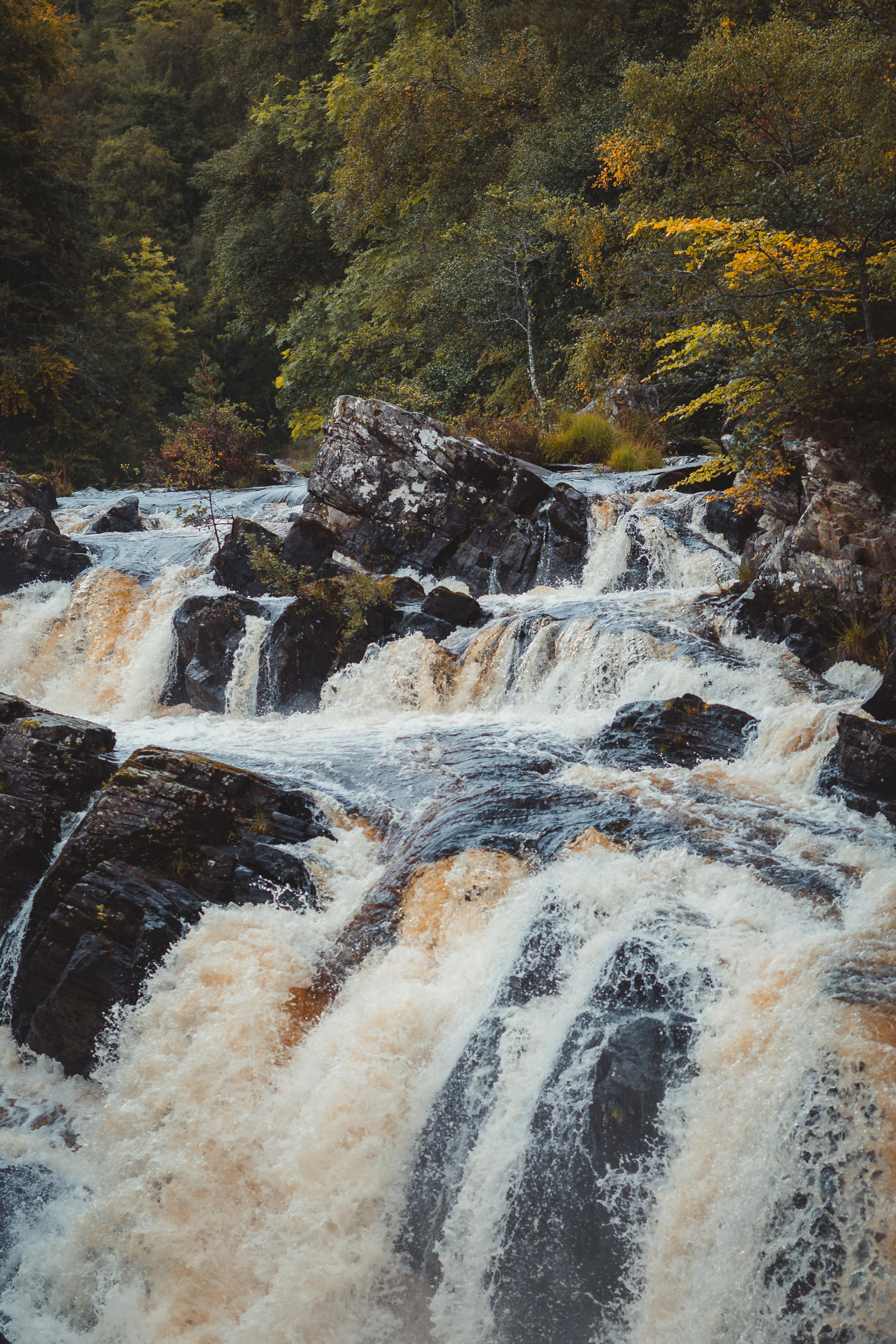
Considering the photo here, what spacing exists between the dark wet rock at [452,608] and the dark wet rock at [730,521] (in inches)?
122

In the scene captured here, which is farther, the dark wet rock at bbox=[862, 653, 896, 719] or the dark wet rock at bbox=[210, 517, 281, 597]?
the dark wet rock at bbox=[210, 517, 281, 597]

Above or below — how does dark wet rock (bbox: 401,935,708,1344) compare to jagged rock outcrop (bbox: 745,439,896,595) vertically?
below

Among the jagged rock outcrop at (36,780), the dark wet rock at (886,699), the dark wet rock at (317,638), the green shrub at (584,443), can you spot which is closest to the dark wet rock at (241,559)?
the dark wet rock at (317,638)

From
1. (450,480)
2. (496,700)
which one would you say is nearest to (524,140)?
(450,480)

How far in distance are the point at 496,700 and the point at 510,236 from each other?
39.7 ft

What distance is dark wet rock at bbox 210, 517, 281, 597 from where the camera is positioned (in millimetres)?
11406

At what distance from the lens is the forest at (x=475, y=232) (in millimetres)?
7926

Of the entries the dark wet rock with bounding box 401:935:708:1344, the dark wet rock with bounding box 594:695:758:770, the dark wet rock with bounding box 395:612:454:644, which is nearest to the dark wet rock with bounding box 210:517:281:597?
the dark wet rock with bounding box 395:612:454:644

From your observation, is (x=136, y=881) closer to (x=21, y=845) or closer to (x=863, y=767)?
(x=21, y=845)

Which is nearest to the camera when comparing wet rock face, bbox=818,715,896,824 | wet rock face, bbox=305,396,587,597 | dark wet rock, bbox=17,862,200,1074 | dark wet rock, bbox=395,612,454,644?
dark wet rock, bbox=17,862,200,1074

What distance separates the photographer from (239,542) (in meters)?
11.5

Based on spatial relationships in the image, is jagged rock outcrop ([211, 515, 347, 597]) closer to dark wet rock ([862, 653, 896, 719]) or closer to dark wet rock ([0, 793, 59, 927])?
dark wet rock ([0, 793, 59, 927])

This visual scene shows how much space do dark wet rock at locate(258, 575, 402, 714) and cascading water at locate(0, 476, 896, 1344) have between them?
364 cm

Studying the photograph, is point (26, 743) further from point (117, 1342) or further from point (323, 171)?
point (323, 171)
